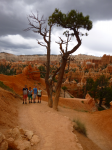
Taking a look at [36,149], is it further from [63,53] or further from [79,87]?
[79,87]

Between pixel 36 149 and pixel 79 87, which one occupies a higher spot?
pixel 36 149

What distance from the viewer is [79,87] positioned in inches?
1318

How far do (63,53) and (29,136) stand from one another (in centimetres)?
688

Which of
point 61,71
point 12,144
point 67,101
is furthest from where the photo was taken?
point 67,101

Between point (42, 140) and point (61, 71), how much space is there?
6.59 metres

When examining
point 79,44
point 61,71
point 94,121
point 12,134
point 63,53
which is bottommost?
point 94,121

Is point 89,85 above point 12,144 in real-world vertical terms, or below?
below

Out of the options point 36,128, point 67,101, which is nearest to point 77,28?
point 36,128

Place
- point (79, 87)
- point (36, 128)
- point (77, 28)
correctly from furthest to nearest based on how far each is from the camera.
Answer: point (79, 87), point (77, 28), point (36, 128)

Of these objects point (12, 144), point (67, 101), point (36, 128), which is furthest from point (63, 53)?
point (67, 101)

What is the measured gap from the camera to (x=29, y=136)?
3.90m

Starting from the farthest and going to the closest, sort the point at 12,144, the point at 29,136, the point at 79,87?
1. the point at 79,87
2. the point at 29,136
3. the point at 12,144

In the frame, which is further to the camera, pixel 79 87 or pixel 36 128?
pixel 79 87

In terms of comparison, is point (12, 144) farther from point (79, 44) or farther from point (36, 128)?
point (79, 44)
